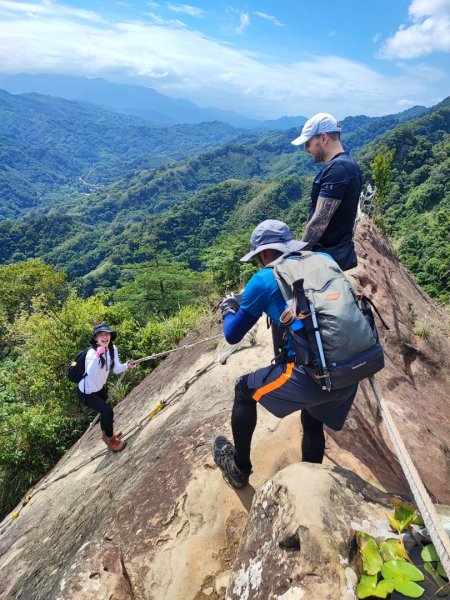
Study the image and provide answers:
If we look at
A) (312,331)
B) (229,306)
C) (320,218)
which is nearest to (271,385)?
(312,331)

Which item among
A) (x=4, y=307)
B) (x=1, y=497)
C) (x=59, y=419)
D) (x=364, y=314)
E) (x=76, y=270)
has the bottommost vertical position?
(x=76, y=270)

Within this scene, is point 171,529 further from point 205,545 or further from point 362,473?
point 362,473

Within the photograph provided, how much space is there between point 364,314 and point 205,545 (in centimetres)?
240

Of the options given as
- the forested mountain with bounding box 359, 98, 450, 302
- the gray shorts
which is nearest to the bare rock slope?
the gray shorts

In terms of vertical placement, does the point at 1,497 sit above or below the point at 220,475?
below

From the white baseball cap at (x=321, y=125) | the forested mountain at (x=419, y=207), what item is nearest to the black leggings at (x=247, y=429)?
the white baseball cap at (x=321, y=125)

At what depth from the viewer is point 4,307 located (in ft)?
138

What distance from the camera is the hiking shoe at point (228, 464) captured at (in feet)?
12.3

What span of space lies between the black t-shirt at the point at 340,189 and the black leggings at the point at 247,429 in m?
2.05

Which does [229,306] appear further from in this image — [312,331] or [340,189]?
[340,189]

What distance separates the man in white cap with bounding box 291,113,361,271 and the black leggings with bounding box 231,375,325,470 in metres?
1.70

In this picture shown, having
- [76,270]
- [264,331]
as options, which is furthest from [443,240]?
[76,270]

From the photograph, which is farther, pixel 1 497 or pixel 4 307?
pixel 4 307

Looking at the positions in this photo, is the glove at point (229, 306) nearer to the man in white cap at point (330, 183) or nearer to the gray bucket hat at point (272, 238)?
the gray bucket hat at point (272, 238)
